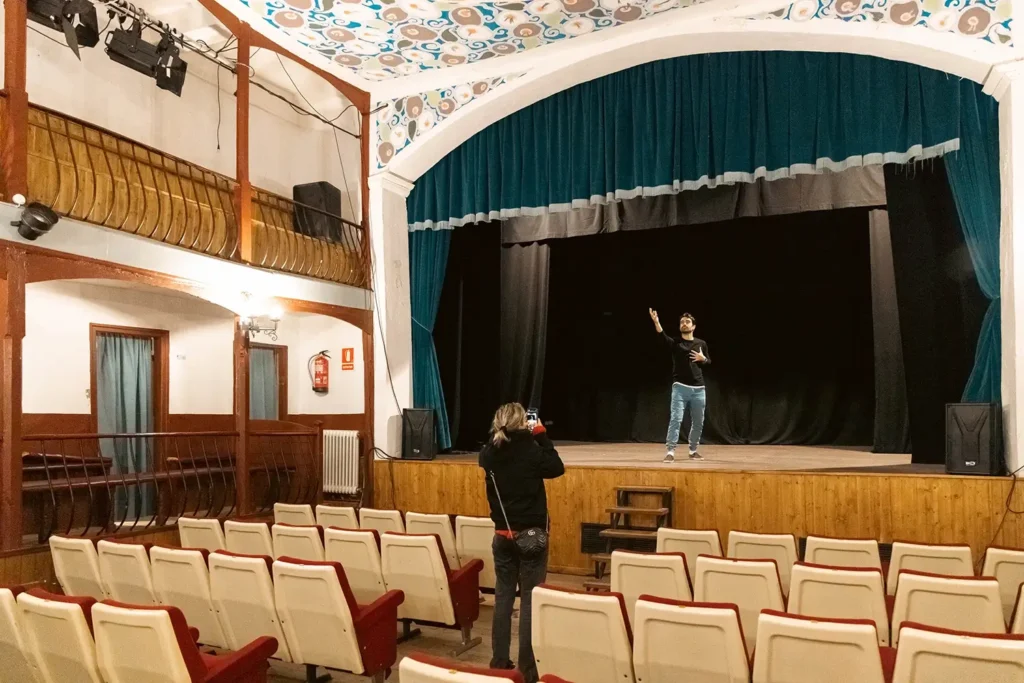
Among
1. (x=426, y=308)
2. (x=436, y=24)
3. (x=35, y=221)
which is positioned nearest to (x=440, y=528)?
(x=35, y=221)

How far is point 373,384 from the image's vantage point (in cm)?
997

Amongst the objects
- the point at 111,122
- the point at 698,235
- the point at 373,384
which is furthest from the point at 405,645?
the point at 698,235

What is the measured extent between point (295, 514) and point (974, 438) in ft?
18.4

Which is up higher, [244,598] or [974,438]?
[974,438]

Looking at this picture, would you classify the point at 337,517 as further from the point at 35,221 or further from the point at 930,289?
the point at 930,289

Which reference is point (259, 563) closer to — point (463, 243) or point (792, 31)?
point (792, 31)

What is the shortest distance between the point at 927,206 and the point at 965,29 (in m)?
1.90

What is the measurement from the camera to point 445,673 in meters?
2.39

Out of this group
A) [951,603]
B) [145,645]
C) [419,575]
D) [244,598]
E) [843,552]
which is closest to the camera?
[145,645]

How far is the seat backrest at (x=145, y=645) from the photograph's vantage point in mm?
3076

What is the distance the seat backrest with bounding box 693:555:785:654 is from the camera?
12.6 feet

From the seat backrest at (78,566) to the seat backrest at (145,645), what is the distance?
1863 mm

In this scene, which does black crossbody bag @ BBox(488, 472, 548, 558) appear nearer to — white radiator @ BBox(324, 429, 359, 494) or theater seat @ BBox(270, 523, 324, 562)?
theater seat @ BBox(270, 523, 324, 562)

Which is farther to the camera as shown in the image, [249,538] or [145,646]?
[249,538]
